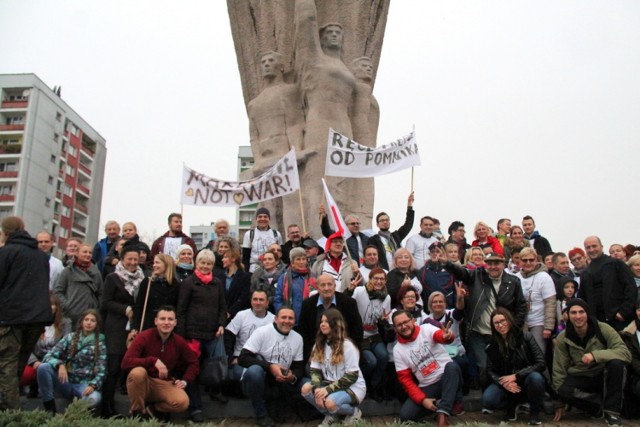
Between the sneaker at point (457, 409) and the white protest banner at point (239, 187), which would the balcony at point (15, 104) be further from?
the sneaker at point (457, 409)

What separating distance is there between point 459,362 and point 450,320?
44cm

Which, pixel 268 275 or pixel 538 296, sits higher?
pixel 268 275

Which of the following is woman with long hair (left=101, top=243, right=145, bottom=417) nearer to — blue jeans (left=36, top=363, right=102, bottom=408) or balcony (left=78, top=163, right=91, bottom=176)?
blue jeans (left=36, top=363, right=102, bottom=408)

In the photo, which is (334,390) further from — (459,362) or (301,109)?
(301,109)

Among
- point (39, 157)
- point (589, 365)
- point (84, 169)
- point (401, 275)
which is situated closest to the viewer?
point (589, 365)

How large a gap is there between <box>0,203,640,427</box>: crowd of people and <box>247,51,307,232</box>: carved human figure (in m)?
4.07

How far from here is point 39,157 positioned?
44344 millimetres

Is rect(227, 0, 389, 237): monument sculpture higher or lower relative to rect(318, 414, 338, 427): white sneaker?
higher

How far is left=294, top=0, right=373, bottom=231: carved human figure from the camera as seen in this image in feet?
34.2

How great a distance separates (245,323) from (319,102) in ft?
17.4

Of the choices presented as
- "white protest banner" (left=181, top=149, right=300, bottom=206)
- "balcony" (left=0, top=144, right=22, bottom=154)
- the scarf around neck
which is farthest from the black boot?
"balcony" (left=0, top=144, right=22, bottom=154)

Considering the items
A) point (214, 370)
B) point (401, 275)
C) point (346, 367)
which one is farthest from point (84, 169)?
point (346, 367)

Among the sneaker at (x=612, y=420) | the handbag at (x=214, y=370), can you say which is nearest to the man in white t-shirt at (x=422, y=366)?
the sneaker at (x=612, y=420)

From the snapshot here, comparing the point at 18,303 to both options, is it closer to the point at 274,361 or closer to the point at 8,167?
the point at 274,361
